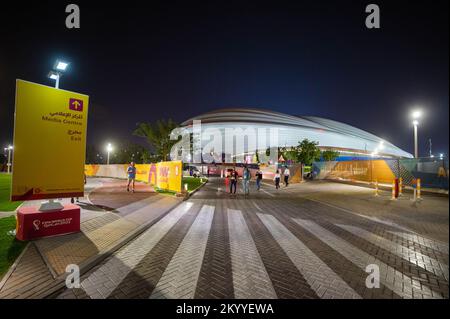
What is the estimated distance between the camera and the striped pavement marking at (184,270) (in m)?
3.09

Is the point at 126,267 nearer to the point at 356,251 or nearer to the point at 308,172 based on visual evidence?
the point at 356,251

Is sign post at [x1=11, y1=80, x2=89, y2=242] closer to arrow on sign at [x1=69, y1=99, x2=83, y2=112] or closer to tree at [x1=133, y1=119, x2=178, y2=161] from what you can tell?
arrow on sign at [x1=69, y1=99, x2=83, y2=112]

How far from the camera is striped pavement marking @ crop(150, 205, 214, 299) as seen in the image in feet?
10.2

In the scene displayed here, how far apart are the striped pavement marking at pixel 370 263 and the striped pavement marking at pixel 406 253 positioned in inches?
27.4

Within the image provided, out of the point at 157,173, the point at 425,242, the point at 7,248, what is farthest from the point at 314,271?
the point at 157,173

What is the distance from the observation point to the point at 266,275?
3.61 metres

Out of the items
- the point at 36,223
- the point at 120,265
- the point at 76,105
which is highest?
the point at 76,105

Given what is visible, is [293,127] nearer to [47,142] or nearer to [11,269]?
[47,142]

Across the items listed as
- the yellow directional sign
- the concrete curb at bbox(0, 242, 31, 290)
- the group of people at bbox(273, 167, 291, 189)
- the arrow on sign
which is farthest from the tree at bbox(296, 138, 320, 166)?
the concrete curb at bbox(0, 242, 31, 290)

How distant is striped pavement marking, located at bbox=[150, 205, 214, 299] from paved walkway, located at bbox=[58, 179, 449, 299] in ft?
0.05

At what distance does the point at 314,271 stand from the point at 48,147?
681cm

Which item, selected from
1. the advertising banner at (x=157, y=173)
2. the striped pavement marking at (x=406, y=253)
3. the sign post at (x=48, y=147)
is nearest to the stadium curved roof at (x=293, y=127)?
the advertising banner at (x=157, y=173)

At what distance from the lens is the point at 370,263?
415 centimetres

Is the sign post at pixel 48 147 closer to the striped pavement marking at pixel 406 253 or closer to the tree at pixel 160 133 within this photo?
the striped pavement marking at pixel 406 253
